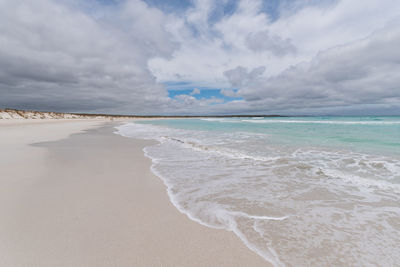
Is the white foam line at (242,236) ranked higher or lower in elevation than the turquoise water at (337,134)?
higher

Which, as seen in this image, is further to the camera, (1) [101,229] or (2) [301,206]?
(2) [301,206]

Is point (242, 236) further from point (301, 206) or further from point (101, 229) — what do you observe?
point (101, 229)

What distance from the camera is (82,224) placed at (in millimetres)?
2611

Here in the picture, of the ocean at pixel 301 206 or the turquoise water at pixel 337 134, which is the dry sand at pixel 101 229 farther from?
the turquoise water at pixel 337 134

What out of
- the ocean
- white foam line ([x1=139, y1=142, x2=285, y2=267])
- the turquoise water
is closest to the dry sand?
white foam line ([x1=139, y1=142, x2=285, y2=267])

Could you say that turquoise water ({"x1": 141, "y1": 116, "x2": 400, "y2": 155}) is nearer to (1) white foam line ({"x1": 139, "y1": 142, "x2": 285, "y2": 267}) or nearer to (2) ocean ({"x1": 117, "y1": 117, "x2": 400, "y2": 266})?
(2) ocean ({"x1": 117, "y1": 117, "x2": 400, "y2": 266})

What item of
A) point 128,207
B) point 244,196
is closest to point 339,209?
point 244,196

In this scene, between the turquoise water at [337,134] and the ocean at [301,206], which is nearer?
the ocean at [301,206]

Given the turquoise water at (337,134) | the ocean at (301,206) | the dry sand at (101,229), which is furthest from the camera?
the turquoise water at (337,134)

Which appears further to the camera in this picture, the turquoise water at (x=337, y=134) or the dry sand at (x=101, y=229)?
the turquoise water at (x=337, y=134)

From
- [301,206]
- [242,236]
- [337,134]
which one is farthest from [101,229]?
[337,134]

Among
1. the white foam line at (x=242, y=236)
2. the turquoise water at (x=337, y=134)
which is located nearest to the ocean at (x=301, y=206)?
the white foam line at (x=242, y=236)

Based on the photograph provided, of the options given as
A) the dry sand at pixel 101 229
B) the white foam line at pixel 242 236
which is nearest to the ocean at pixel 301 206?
the white foam line at pixel 242 236

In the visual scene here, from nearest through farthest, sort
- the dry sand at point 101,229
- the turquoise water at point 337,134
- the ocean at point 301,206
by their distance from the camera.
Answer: the dry sand at point 101,229 < the ocean at point 301,206 < the turquoise water at point 337,134
